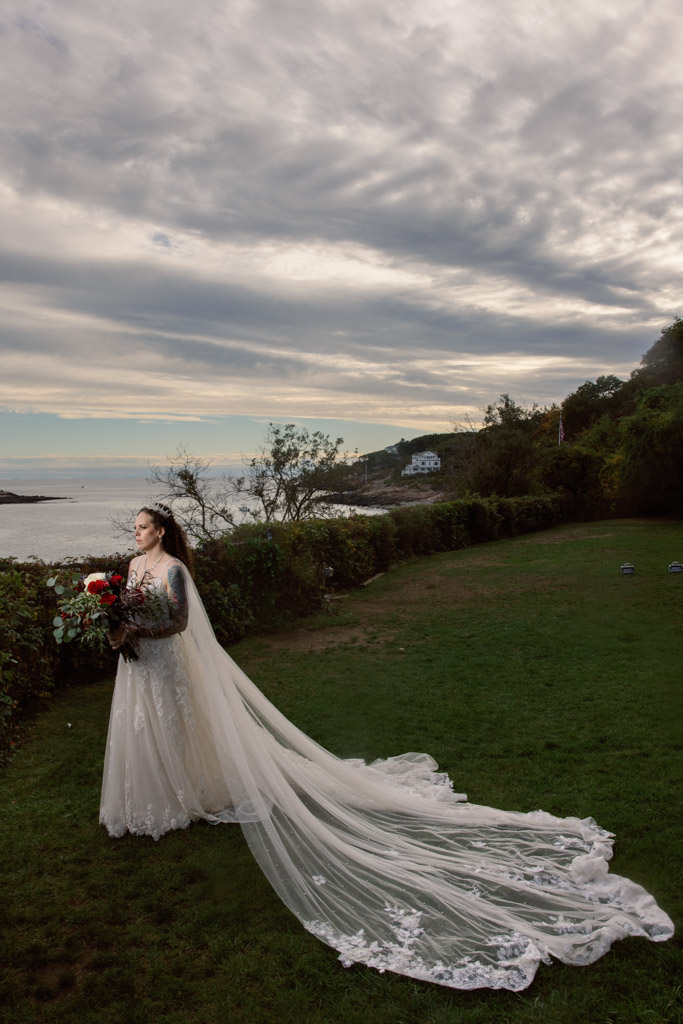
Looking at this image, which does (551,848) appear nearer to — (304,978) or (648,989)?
(648,989)

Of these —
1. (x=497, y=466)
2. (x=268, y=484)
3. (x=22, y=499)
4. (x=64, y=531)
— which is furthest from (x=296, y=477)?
(x=22, y=499)

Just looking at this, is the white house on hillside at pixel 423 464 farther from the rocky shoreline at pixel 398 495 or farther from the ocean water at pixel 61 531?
the ocean water at pixel 61 531

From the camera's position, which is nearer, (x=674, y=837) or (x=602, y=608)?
(x=674, y=837)

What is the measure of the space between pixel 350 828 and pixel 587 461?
97.8ft

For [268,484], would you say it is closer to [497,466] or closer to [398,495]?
[497,466]

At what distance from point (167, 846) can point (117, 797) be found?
497 mm

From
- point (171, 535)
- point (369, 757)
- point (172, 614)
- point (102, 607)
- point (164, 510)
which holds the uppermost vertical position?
point (164, 510)

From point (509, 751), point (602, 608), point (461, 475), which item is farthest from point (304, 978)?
point (461, 475)

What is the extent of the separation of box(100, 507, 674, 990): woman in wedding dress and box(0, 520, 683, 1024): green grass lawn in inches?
4.8

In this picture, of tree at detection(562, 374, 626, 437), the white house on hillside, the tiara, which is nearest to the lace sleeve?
the tiara

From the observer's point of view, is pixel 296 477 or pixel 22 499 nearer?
pixel 296 477

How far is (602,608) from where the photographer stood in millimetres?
11977

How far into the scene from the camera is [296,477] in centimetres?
2009

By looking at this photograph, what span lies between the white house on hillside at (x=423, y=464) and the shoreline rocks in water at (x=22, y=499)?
67.1ft
